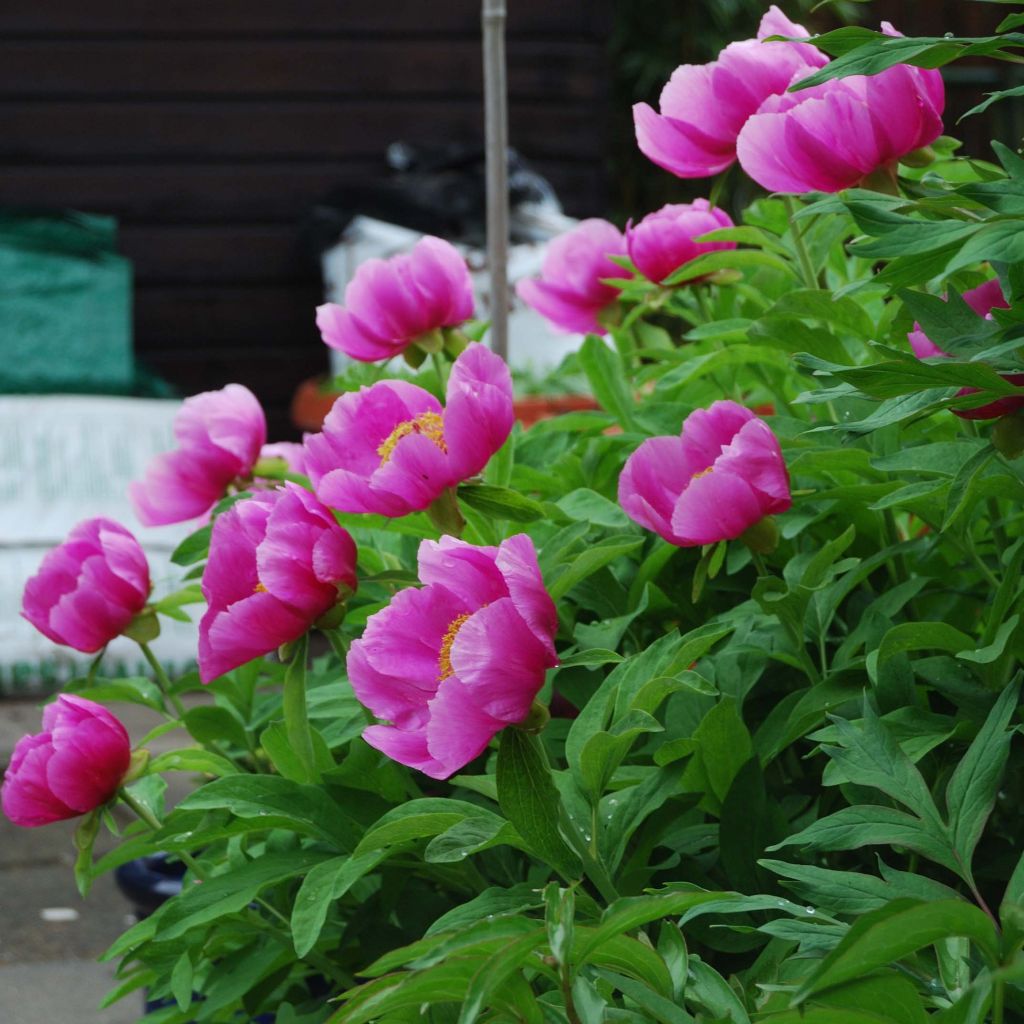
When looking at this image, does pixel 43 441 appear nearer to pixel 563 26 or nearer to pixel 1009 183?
pixel 563 26

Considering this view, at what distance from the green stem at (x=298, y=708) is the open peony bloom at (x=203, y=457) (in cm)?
25

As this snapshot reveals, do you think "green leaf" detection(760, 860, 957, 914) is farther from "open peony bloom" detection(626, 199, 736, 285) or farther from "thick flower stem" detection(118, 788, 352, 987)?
"open peony bloom" detection(626, 199, 736, 285)

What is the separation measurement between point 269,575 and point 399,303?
0.88ft

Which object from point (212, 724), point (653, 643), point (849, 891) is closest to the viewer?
point (849, 891)

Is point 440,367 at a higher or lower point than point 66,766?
higher

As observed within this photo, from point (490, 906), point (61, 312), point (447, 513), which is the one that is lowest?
point (61, 312)

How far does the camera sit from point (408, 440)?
Result: 24.9 inches

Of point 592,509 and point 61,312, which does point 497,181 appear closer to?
point 592,509

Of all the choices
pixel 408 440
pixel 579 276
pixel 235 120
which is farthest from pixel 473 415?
pixel 235 120

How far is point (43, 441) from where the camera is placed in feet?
11.9

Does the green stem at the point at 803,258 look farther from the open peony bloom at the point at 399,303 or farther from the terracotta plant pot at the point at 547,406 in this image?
the terracotta plant pot at the point at 547,406

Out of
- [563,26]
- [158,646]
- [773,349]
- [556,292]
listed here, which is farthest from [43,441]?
[773,349]

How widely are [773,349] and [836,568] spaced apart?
7.1 inches

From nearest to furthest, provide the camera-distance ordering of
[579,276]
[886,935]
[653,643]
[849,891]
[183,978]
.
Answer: [886,935] → [849,891] → [653,643] → [183,978] → [579,276]
